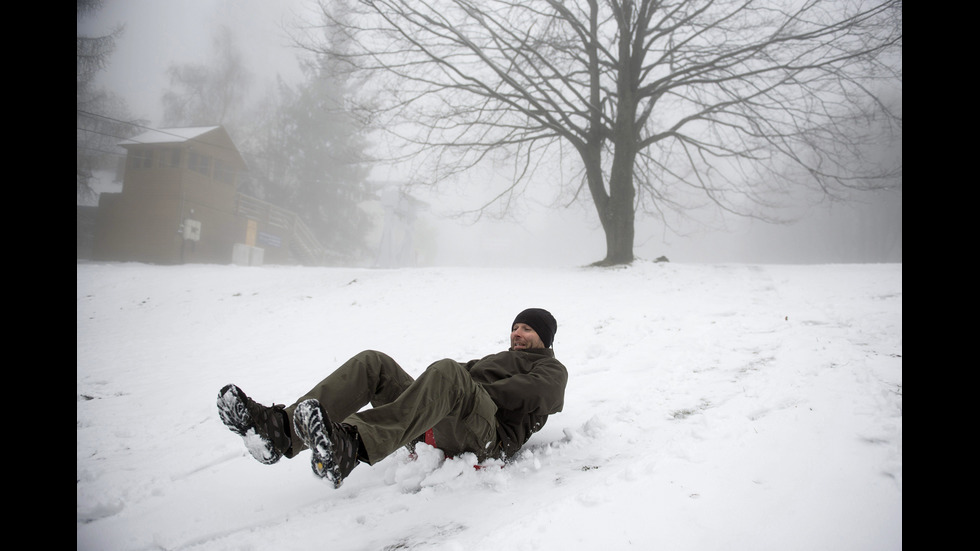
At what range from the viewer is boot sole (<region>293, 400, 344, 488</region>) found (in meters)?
1.57

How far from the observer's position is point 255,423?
1769 millimetres

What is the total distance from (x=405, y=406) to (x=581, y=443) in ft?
3.86

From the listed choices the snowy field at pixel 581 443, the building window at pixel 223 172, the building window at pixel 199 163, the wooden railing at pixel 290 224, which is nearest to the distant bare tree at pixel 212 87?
the wooden railing at pixel 290 224

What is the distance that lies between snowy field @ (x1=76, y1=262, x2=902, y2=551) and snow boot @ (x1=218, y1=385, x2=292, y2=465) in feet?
1.10

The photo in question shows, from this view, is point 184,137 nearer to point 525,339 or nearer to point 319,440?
point 525,339

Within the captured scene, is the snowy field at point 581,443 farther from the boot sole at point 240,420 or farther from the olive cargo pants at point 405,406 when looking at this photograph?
the boot sole at point 240,420

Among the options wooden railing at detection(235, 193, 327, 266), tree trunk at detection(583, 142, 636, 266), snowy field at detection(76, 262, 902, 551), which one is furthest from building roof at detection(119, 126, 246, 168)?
tree trunk at detection(583, 142, 636, 266)

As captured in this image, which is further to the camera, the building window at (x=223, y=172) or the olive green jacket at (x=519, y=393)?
the building window at (x=223, y=172)

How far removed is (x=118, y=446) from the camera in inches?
116

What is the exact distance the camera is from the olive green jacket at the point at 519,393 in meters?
2.28

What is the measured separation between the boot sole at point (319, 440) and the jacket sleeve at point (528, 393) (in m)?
0.90

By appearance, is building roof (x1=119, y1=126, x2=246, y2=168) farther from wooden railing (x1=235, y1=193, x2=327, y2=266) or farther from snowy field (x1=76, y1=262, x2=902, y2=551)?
snowy field (x1=76, y1=262, x2=902, y2=551)
